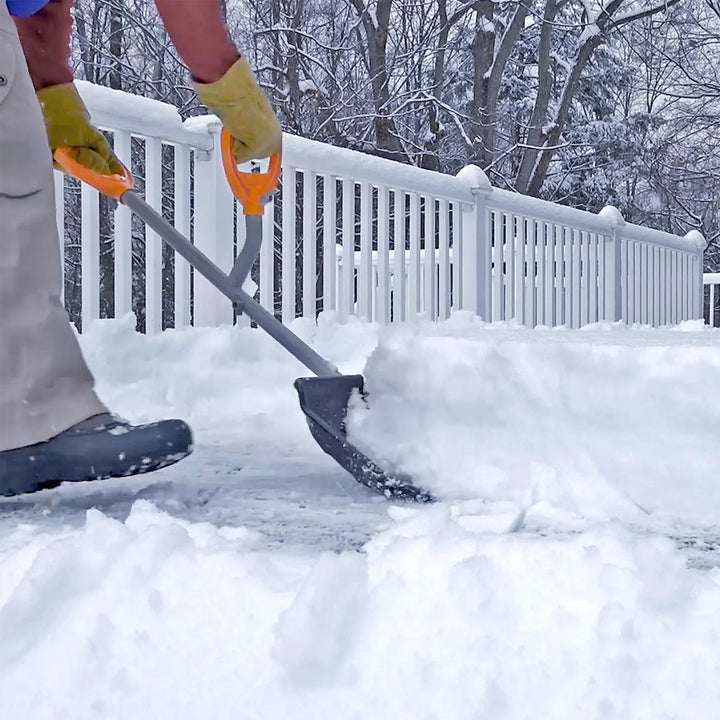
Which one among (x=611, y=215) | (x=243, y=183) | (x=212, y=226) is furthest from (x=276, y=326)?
(x=611, y=215)

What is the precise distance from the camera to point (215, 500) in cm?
161

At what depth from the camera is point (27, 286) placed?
1477 mm

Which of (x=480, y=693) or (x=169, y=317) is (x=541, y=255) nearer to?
(x=169, y=317)

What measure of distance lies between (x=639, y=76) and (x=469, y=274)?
34.6 feet

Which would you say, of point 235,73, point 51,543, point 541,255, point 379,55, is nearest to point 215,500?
point 51,543

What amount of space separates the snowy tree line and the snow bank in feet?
22.1

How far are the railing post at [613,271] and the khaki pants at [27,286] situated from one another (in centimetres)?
504

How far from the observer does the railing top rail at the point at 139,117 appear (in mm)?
2658

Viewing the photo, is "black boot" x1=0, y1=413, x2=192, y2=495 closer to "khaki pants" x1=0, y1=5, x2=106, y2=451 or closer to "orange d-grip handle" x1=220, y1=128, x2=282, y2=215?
"khaki pants" x1=0, y1=5, x2=106, y2=451

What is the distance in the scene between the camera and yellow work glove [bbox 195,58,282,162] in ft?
5.46

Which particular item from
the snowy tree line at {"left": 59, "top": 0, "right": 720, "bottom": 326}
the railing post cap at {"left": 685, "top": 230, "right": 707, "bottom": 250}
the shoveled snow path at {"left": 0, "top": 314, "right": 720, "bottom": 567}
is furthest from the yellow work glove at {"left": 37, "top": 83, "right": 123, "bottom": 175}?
the railing post cap at {"left": 685, "top": 230, "right": 707, "bottom": 250}

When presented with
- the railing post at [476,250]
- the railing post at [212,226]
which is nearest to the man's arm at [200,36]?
the railing post at [212,226]

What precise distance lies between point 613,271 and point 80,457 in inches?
204

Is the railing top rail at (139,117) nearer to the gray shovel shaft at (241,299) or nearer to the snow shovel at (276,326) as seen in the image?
the snow shovel at (276,326)
